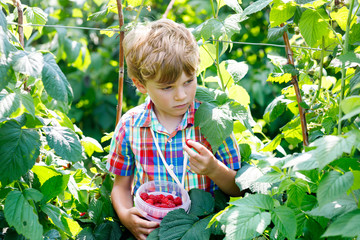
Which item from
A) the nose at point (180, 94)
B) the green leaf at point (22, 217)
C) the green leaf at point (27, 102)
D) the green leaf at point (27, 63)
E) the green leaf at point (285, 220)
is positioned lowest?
the green leaf at point (22, 217)

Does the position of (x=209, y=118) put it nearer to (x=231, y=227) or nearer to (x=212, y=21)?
(x=212, y=21)

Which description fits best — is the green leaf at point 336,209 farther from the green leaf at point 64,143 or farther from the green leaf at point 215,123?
the green leaf at point 64,143

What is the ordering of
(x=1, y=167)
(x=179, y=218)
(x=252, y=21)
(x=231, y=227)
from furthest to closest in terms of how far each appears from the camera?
(x=252, y=21), (x=179, y=218), (x=1, y=167), (x=231, y=227)

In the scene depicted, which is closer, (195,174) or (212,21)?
(212,21)

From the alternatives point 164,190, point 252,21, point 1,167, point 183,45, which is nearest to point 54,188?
point 1,167

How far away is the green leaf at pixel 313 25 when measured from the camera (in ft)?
4.38

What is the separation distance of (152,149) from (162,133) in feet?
0.21

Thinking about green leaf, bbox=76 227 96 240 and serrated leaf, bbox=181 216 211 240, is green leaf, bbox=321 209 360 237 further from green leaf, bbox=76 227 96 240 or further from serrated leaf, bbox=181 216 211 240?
green leaf, bbox=76 227 96 240

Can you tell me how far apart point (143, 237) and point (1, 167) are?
18.8 inches

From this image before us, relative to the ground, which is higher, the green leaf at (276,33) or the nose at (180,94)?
the green leaf at (276,33)

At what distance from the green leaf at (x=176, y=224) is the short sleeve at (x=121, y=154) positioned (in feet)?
1.26

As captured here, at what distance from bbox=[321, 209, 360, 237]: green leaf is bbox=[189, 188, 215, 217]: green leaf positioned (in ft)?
1.67

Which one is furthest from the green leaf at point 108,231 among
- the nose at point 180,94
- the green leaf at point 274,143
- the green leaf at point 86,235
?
the green leaf at point 274,143

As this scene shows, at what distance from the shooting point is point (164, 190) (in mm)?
1577
